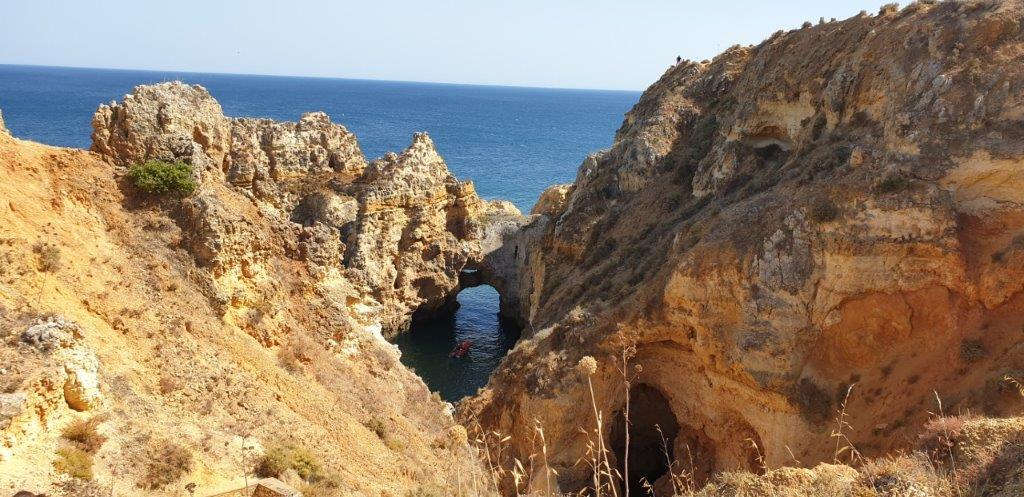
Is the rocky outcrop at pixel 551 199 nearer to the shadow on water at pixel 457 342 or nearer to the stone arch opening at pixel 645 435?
the shadow on water at pixel 457 342

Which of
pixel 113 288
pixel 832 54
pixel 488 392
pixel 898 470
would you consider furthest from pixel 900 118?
pixel 113 288

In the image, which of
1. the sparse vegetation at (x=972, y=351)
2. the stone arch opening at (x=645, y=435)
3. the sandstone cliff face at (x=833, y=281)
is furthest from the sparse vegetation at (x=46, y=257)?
the sparse vegetation at (x=972, y=351)

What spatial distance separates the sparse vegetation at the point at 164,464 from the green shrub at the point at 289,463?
153 cm

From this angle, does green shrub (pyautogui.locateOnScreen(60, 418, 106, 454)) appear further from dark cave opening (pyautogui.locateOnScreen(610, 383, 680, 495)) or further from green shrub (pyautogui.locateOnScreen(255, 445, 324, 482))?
dark cave opening (pyautogui.locateOnScreen(610, 383, 680, 495))

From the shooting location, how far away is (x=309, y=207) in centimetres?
4325

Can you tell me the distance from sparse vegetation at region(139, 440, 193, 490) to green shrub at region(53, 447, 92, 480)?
107 centimetres

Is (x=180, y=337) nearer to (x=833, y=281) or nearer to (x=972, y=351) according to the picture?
(x=833, y=281)

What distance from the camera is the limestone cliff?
1204 cm

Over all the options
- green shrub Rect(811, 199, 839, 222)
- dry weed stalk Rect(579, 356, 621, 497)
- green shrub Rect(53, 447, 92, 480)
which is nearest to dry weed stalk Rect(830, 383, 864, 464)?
dry weed stalk Rect(579, 356, 621, 497)

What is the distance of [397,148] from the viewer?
385 feet

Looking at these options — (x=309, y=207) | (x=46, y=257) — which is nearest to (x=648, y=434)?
(x=46, y=257)

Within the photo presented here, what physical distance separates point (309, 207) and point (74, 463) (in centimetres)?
3305

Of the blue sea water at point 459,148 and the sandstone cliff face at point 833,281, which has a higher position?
the sandstone cliff face at point 833,281

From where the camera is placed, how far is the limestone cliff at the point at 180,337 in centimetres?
1204
